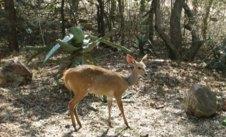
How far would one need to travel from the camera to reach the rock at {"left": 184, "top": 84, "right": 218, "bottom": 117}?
834cm

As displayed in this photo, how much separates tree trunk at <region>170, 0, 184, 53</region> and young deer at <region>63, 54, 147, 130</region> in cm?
419

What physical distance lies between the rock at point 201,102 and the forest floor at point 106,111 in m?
0.14

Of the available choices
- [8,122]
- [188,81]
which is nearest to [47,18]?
[188,81]

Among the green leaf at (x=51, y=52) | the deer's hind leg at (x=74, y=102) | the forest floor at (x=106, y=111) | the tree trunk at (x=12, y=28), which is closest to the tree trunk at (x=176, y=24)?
the forest floor at (x=106, y=111)

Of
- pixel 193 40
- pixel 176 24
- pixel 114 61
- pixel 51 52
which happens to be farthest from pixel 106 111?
pixel 193 40

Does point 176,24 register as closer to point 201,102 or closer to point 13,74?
point 201,102

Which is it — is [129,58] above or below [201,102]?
above

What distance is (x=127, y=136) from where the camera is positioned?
777 cm

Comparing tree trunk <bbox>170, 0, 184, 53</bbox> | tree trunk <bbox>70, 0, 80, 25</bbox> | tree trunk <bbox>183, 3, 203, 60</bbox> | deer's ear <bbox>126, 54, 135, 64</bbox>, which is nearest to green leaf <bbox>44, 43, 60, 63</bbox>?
deer's ear <bbox>126, 54, 135, 64</bbox>

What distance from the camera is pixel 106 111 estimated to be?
863 cm

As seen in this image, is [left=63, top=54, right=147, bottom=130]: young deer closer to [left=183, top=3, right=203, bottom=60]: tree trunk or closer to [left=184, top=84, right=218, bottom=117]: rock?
[left=184, top=84, right=218, bottom=117]: rock

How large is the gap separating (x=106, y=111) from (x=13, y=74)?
1895 mm

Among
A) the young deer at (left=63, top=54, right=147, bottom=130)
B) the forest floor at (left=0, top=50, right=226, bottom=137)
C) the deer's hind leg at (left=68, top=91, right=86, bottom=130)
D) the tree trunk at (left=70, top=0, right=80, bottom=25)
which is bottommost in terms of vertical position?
the forest floor at (left=0, top=50, right=226, bottom=137)

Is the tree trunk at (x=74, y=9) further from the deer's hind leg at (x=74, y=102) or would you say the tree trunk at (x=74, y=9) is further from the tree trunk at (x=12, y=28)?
the deer's hind leg at (x=74, y=102)
